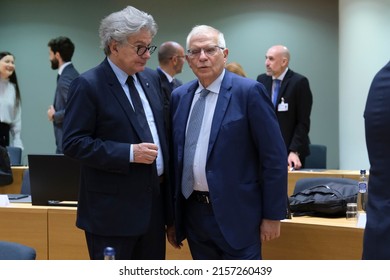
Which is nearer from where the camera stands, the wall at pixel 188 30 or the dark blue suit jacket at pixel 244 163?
the dark blue suit jacket at pixel 244 163

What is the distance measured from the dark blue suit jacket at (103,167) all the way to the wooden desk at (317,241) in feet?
3.17

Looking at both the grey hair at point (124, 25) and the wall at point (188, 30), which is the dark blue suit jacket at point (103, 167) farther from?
the wall at point (188, 30)

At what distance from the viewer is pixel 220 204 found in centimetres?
293

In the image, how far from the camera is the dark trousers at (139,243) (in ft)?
9.77

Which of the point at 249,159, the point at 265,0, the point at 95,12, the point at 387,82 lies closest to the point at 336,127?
the point at 265,0

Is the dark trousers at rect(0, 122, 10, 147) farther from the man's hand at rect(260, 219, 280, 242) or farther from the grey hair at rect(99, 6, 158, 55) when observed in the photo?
the man's hand at rect(260, 219, 280, 242)

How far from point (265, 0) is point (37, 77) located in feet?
11.2

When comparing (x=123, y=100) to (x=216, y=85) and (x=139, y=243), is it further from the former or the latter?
(x=139, y=243)

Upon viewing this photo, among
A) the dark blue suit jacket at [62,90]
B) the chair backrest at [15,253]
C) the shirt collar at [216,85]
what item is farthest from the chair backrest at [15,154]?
the chair backrest at [15,253]

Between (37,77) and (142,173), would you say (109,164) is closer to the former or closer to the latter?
(142,173)

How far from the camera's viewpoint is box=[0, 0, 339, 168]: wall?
8812mm

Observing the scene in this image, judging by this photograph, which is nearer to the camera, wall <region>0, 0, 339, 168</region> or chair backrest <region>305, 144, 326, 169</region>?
chair backrest <region>305, 144, 326, 169</region>

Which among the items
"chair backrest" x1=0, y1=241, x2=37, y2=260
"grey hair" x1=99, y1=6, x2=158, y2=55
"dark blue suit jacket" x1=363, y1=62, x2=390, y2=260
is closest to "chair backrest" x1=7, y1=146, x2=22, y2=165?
"grey hair" x1=99, y1=6, x2=158, y2=55
